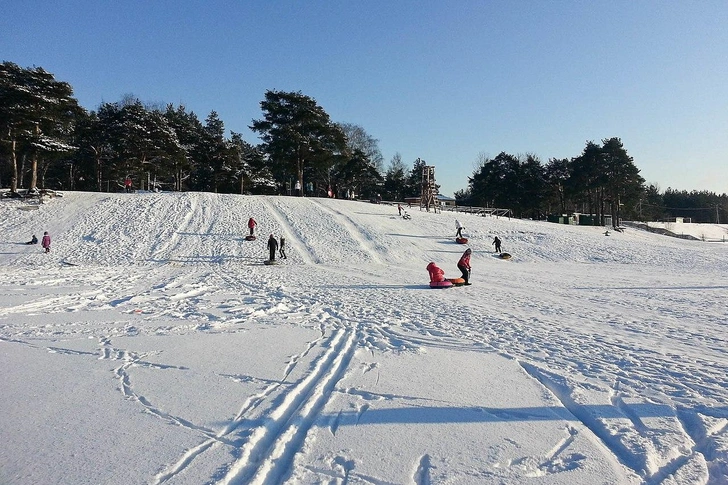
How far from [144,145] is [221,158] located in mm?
7603

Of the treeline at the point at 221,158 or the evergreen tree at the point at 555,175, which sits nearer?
the treeline at the point at 221,158

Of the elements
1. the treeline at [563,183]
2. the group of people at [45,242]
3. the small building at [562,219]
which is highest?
the treeline at [563,183]

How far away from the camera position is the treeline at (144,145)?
105ft

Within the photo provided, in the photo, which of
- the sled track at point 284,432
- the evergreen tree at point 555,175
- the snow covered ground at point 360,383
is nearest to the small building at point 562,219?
the evergreen tree at point 555,175

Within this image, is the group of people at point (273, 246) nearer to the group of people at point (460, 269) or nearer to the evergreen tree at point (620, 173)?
the group of people at point (460, 269)

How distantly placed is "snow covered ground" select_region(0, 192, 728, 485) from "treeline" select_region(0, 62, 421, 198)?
24505 mm

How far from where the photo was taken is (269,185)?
51.5 m

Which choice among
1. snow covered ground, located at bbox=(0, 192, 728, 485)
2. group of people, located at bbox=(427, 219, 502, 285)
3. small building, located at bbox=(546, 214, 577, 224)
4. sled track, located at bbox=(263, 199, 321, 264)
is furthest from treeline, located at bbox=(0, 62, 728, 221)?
group of people, located at bbox=(427, 219, 502, 285)

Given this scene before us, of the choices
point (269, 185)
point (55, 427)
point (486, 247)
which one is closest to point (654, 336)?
point (55, 427)

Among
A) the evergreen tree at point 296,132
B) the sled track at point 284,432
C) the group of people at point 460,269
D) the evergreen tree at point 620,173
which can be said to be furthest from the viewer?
the evergreen tree at point 620,173

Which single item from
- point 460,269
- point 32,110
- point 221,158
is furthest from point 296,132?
point 460,269

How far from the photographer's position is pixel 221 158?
43969 mm

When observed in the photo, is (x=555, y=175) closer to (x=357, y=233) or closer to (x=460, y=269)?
(x=357, y=233)

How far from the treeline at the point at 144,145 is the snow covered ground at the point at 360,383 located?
2450cm
